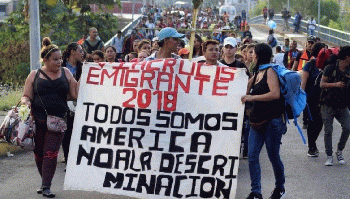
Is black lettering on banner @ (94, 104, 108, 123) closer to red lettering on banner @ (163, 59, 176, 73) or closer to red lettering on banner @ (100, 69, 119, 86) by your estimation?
red lettering on banner @ (100, 69, 119, 86)

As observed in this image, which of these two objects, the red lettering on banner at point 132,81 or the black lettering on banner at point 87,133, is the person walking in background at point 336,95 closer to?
the red lettering on banner at point 132,81

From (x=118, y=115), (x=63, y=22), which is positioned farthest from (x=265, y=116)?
(x=63, y=22)

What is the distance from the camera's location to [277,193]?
8133 mm

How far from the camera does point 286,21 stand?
63.8 m

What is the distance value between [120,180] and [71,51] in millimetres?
3325

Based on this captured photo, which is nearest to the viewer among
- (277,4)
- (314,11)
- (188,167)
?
(188,167)

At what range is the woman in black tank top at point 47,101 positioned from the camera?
8164 mm

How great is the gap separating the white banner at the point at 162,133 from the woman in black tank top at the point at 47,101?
63 cm

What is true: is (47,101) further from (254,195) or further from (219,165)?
(254,195)

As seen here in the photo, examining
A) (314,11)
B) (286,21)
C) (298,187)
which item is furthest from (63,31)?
(314,11)

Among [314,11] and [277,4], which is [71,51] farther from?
[277,4]

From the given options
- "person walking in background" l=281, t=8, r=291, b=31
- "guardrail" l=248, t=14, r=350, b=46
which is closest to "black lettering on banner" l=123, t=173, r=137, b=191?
"guardrail" l=248, t=14, r=350, b=46

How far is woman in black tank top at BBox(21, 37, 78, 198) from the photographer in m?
8.16

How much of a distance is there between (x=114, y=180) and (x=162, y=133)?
61 centimetres
